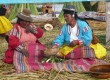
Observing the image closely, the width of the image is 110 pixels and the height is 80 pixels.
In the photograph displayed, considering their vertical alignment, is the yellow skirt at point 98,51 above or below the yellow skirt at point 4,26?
below

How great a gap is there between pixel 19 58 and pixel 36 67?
16.5 inches

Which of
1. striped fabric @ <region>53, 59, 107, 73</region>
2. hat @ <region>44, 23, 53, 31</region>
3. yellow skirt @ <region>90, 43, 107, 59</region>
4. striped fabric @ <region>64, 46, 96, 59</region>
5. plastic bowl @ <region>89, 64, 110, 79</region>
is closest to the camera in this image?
plastic bowl @ <region>89, 64, 110, 79</region>

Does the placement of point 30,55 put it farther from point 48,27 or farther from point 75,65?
point 48,27

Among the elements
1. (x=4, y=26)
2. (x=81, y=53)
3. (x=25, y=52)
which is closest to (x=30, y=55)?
(x=25, y=52)

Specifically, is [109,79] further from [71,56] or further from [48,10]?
[48,10]

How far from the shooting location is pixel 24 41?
6180 millimetres

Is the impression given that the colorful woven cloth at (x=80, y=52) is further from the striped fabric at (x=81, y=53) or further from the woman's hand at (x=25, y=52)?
the woman's hand at (x=25, y=52)

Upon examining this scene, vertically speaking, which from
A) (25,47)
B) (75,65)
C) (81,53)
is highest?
(25,47)

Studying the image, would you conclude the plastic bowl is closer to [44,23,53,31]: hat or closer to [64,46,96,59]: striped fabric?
[64,46,96,59]: striped fabric

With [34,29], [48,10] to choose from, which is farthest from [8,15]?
[34,29]

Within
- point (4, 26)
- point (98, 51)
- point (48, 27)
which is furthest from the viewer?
point (48, 27)

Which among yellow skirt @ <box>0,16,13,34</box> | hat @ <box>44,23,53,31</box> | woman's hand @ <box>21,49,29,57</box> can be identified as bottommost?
hat @ <box>44,23,53,31</box>

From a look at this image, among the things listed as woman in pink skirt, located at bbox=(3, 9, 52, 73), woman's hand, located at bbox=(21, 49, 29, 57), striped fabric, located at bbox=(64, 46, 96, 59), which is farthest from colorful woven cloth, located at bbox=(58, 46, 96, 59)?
woman's hand, located at bbox=(21, 49, 29, 57)

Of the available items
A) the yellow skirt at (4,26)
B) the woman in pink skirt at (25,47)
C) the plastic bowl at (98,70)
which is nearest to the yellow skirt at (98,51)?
the woman in pink skirt at (25,47)
